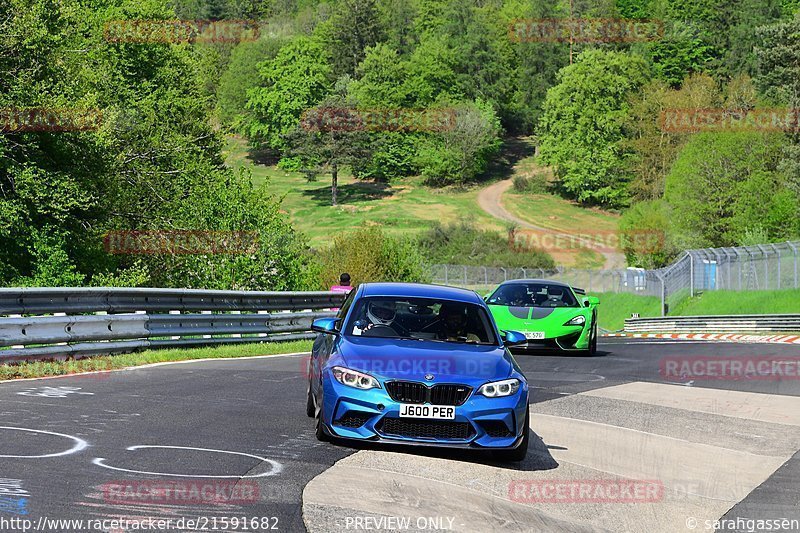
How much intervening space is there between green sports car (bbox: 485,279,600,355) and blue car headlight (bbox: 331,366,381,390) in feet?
38.2

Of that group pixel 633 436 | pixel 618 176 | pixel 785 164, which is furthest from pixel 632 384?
pixel 618 176

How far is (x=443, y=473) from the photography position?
829cm

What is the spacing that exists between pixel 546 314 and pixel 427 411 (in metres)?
12.6

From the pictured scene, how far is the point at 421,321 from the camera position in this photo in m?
10.5

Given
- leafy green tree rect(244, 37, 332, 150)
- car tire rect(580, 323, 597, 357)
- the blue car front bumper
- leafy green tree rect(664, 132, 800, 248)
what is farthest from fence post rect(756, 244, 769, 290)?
leafy green tree rect(244, 37, 332, 150)

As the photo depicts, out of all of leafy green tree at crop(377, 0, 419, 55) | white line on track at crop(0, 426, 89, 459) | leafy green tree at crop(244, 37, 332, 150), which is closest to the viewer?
white line on track at crop(0, 426, 89, 459)

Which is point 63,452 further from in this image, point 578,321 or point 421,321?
point 578,321

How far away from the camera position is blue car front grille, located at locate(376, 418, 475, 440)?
8.88 metres

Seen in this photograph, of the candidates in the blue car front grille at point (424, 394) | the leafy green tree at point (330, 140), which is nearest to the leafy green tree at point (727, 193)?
the leafy green tree at point (330, 140)

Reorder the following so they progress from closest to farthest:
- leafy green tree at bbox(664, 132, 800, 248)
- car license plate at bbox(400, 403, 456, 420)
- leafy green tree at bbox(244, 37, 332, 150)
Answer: car license plate at bbox(400, 403, 456, 420), leafy green tree at bbox(664, 132, 800, 248), leafy green tree at bbox(244, 37, 332, 150)

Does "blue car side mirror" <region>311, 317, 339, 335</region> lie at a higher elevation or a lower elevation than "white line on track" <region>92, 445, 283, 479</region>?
higher

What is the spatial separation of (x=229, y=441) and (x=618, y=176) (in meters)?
107

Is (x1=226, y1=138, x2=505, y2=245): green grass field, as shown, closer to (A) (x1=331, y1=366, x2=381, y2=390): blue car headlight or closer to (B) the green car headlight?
(B) the green car headlight

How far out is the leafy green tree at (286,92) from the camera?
131m
